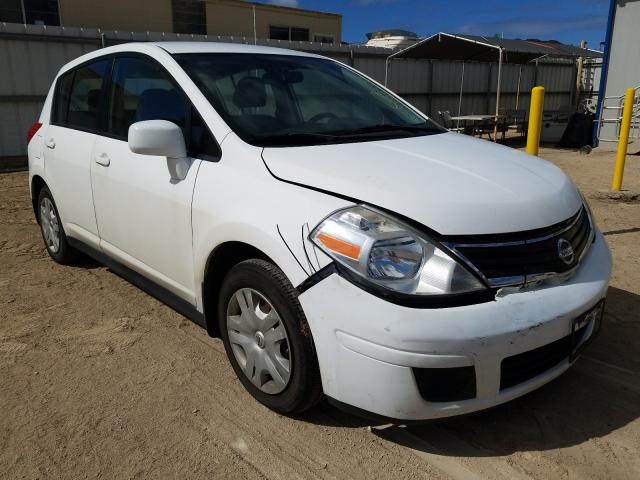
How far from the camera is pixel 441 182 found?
2.24 m

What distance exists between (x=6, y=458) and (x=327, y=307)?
150cm

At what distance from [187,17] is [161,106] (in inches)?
632

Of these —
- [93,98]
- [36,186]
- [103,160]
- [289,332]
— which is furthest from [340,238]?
[36,186]

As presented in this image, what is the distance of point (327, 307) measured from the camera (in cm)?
203

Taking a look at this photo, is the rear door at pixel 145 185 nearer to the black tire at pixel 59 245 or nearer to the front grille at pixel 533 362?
the black tire at pixel 59 245

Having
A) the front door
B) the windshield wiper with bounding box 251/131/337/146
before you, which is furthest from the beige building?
the windshield wiper with bounding box 251/131/337/146

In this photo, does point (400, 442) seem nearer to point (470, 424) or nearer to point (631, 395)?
point (470, 424)

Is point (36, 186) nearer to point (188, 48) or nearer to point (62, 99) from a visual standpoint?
point (62, 99)

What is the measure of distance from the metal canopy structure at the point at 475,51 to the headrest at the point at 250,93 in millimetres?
11441

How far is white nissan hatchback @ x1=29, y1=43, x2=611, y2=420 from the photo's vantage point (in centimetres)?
199

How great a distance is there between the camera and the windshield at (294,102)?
274 cm

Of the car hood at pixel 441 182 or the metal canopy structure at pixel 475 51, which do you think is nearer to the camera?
the car hood at pixel 441 182

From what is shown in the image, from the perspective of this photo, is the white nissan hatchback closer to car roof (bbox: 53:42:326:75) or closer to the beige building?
car roof (bbox: 53:42:326:75)

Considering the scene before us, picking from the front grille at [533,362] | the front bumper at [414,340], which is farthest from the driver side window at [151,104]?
the front grille at [533,362]
